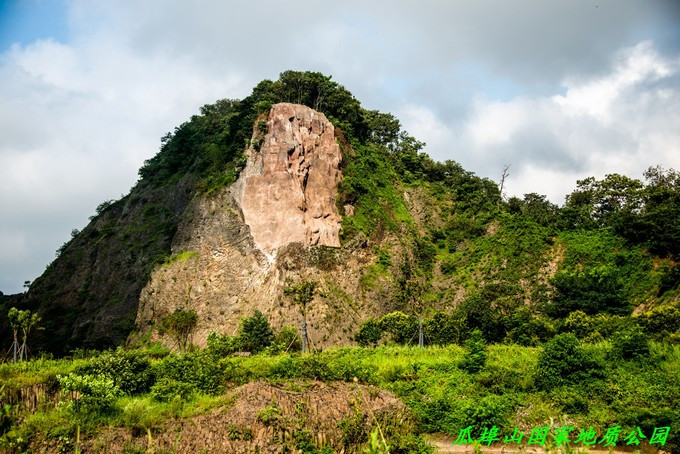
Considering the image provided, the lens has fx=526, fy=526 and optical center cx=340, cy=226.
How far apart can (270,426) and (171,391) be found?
204 inches

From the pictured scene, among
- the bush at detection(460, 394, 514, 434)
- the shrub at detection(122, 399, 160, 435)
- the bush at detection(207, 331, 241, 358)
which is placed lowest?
the bush at detection(460, 394, 514, 434)

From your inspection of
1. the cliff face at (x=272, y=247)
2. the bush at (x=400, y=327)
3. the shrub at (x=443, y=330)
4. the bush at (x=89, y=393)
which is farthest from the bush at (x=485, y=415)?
the cliff face at (x=272, y=247)

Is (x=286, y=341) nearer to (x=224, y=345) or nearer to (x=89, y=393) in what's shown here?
(x=224, y=345)

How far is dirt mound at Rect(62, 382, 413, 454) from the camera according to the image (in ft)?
41.2

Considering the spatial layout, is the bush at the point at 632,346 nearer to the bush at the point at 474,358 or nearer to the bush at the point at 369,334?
the bush at the point at 474,358

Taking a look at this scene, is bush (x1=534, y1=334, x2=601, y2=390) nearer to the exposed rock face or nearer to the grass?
the grass

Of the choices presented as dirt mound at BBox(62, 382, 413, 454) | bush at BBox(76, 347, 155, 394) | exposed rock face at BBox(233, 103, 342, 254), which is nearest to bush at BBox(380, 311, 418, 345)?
exposed rock face at BBox(233, 103, 342, 254)

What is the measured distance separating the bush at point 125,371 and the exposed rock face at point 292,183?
21.0 meters

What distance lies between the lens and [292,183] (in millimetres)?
42031

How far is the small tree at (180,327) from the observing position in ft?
119

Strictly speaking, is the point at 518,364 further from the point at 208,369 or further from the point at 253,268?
the point at 253,268

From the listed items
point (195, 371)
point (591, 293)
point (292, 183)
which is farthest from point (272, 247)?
point (591, 293)

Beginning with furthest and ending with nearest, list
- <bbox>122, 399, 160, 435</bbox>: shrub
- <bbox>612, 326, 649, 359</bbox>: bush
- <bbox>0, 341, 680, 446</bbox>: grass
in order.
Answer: <bbox>612, 326, 649, 359</bbox>: bush → <bbox>0, 341, 680, 446</bbox>: grass → <bbox>122, 399, 160, 435</bbox>: shrub

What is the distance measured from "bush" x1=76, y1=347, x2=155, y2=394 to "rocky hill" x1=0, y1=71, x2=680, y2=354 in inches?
648
